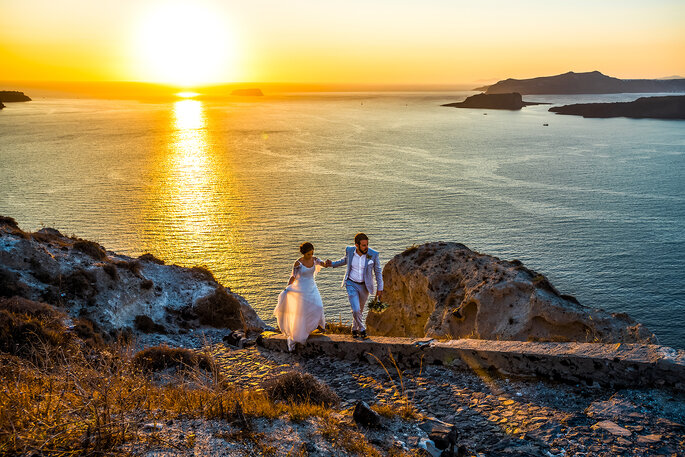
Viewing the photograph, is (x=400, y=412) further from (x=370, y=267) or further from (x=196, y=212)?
(x=196, y=212)

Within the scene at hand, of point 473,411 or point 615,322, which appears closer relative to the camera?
point 473,411

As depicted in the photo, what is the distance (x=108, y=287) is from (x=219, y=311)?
4066mm

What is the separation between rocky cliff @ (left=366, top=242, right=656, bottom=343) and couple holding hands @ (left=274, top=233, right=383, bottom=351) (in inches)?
139

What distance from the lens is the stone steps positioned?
24.1 feet

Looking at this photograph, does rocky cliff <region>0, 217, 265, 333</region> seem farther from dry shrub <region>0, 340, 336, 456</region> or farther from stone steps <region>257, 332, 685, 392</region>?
dry shrub <region>0, 340, 336, 456</region>

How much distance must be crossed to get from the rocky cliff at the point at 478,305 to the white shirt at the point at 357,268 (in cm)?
383

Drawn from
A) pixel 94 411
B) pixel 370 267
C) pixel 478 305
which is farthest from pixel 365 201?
pixel 94 411

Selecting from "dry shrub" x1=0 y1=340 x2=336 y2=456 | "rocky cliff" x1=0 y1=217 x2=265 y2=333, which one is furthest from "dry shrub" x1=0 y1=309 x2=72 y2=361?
"dry shrub" x1=0 y1=340 x2=336 y2=456

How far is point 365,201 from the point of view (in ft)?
205

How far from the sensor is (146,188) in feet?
229

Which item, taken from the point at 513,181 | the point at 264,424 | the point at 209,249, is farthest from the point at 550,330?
the point at 513,181

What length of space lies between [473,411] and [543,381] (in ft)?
4.49

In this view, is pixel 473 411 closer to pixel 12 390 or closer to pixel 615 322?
pixel 12 390

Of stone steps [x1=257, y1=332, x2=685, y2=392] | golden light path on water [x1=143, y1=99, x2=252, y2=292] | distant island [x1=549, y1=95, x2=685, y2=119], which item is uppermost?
distant island [x1=549, y1=95, x2=685, y2=119]
